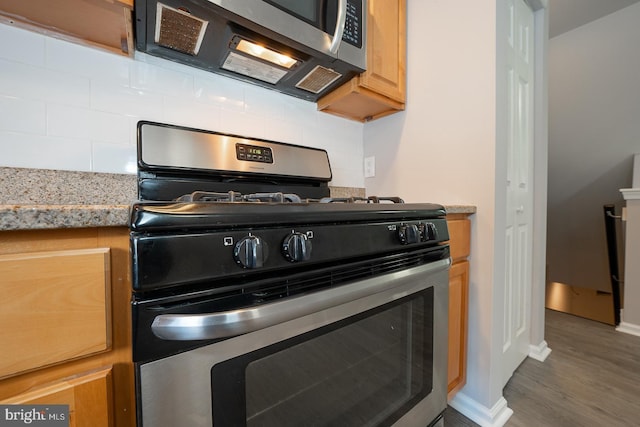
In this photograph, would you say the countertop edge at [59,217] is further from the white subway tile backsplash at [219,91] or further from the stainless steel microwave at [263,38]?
the white subway tile backsplash at [219,91]

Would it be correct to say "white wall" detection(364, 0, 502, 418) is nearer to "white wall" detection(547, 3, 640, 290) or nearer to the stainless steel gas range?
the stainless steel gas range

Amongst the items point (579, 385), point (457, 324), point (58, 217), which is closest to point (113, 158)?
point (58, 217)

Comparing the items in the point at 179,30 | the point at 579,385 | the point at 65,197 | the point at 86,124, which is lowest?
the point at 579,385

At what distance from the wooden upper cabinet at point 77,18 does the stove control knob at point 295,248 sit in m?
0.79

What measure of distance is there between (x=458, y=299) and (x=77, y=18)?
1.55 metres

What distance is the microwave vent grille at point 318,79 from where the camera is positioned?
1126mm

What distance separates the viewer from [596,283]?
2703 mm

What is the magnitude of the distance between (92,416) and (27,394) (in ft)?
0.30

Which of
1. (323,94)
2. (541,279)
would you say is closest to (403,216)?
(323,94)

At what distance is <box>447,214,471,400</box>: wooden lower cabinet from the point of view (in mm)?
1014

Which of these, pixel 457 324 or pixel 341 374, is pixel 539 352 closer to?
pixel 457 324

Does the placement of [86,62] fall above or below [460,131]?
above

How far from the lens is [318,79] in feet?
3.88

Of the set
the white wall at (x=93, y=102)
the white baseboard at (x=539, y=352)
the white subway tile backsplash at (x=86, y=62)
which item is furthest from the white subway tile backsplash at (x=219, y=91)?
the white baseboard at (x=539, y=352)
